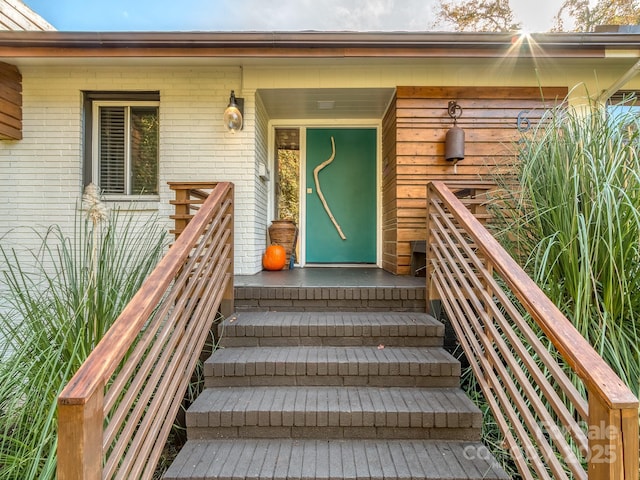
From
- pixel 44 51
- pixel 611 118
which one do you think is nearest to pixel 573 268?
pixel 611 118

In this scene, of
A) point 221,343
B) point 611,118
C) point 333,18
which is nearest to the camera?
point 611,118

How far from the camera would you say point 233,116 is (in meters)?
3.38

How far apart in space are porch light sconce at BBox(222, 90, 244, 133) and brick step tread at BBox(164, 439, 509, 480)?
2.92 meters

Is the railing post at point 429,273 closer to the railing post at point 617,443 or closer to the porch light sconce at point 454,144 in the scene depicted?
the porch light sconce at point 454,144

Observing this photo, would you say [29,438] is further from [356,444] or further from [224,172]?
[224,172]

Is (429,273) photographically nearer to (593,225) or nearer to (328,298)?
(328,298)

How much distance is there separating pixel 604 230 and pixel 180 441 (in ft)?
8.65

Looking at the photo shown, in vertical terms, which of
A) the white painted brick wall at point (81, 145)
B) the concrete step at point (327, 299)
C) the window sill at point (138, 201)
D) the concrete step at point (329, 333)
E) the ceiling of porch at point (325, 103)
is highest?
the ceiling of porch at point (325, 103)

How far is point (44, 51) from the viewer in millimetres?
2982

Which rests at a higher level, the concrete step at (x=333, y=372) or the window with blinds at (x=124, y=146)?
the window with blinds at (x=124, y=146)

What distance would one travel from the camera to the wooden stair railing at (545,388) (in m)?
0.93

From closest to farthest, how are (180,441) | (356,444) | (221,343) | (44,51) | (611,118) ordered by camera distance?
(356,444) < (611,118) < (180,441) < (221,343) < (44,51)

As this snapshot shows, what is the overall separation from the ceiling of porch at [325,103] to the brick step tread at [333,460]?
11.4 ft

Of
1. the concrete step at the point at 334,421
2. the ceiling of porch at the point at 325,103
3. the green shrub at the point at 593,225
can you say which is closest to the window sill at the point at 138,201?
the ceiling of porch at the point at 325,103
